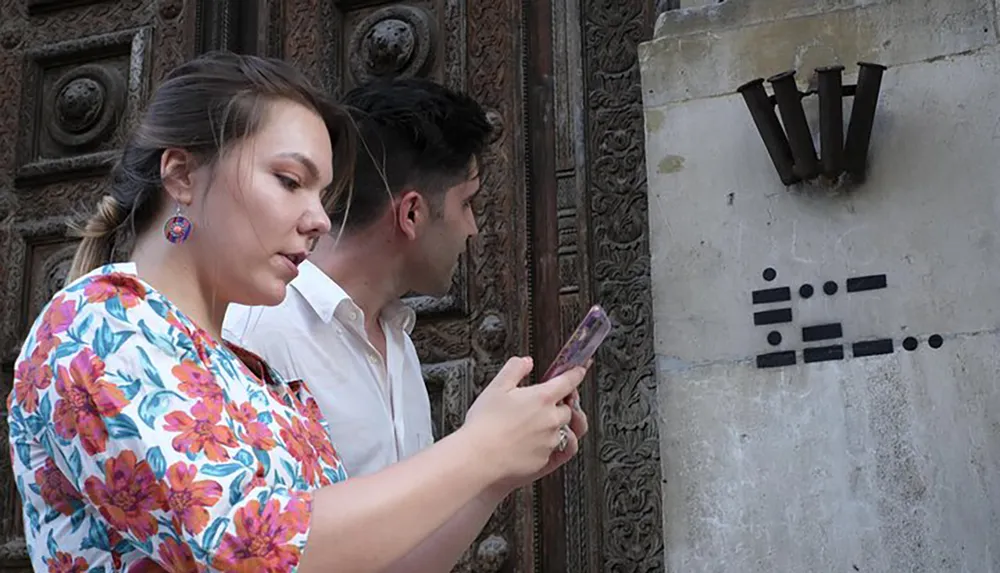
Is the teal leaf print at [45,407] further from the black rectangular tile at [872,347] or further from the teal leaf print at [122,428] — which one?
the black rectangular tile at [872,347]

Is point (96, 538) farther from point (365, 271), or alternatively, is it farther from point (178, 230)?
point (365, 271)

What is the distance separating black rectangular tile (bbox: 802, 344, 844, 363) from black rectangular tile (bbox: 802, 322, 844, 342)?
17 millimetres

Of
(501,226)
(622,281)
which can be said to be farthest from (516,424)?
(501,226)

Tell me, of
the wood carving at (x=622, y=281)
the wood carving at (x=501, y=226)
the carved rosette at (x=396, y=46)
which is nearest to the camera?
the wood carving at (x=622, y=281)

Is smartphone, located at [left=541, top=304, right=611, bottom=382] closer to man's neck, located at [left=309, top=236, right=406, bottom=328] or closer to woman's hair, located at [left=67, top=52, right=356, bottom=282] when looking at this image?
woman's hair, located at [left=67, top=52, right=356, bottom=282]

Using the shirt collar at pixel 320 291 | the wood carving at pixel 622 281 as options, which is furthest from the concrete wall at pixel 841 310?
the shirt collar at pixel 320 291

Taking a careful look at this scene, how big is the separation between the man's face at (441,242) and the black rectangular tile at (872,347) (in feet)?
A: 2.32

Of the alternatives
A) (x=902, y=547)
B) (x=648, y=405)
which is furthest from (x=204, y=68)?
(x=648, y=405)

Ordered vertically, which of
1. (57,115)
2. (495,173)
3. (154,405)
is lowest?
(154,405)

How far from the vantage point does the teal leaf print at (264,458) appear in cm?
109

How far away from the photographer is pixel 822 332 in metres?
2.26

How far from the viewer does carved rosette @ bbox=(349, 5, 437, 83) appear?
328 cm

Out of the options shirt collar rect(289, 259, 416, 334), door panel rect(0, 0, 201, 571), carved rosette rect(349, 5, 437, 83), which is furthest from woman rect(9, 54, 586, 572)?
door panel rect(0, 0, 201, 571)

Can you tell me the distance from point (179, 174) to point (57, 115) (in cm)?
254
